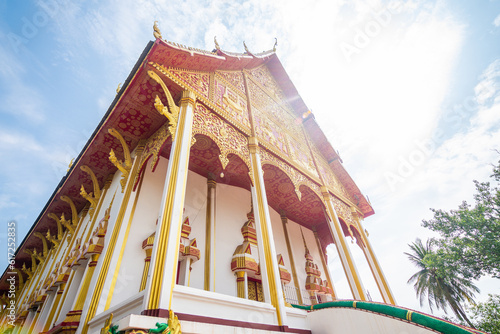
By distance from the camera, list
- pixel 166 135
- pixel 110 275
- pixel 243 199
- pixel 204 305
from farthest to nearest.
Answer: pixel 243 199, pixel 166 135, pixel 110 275, pixel 204 305

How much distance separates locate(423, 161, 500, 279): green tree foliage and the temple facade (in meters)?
4.10

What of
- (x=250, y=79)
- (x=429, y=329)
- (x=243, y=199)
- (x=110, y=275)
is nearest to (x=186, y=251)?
(x=110, y=275)

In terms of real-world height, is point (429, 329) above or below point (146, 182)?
below

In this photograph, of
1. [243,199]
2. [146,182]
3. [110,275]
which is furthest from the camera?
[243,199]

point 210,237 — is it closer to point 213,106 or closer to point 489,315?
point 213,106

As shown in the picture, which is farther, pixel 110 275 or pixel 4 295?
pixel 4 295

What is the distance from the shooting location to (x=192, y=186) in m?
6.73

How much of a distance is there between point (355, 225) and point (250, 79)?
6.38 metres

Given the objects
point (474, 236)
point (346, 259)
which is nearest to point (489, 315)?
point (474, 236)

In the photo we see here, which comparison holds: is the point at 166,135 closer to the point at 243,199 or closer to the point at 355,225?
the point at 243,199

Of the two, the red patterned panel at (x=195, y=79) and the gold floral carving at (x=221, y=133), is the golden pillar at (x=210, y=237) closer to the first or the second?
the gold floral carving at (x=221, y=133)

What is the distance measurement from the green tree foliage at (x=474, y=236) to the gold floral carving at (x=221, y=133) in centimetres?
1004

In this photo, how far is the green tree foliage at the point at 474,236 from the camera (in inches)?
361

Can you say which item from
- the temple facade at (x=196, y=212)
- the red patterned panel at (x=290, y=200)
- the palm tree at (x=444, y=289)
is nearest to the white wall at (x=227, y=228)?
the temple facade at (x=196, y=212)
